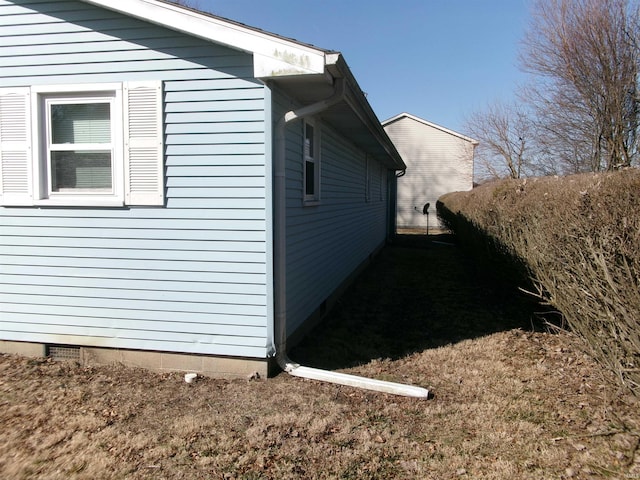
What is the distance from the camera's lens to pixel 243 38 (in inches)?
162

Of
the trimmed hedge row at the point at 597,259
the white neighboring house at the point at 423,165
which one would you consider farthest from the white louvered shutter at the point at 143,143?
the white neighboring house at the point at 423,165

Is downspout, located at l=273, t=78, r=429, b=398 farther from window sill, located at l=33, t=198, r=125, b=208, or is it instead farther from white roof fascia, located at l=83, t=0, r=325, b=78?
A: window sill, located at l=33, t=198, r=125, b=208

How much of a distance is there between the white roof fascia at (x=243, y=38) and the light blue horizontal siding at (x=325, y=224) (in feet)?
1.66

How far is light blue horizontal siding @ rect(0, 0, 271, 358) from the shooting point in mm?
4391

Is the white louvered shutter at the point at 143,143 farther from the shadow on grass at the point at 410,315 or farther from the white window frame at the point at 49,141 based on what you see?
the shadow on grass at the point at 410,315

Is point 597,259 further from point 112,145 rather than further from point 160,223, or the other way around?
point 112,145

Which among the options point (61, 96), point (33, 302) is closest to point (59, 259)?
point (33, 302)

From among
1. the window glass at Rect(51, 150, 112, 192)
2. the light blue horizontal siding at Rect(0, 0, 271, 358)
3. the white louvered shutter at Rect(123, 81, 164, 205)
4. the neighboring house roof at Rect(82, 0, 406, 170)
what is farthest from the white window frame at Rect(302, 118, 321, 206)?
the window glass at Rect(51, 150, 112, 192)

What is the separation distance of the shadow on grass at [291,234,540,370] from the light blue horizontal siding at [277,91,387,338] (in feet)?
1.34

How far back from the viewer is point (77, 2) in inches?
180

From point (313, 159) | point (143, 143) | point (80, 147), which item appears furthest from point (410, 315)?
point (80, 147)

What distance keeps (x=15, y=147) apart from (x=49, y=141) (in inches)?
13.6

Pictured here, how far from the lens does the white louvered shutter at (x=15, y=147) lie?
4.70m

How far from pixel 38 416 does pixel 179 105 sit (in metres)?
2.92
